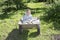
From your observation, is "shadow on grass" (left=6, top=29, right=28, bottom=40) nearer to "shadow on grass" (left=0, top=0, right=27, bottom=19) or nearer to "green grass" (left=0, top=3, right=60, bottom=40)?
"green grass" (left=0, top=3, right=60, bottom=40)

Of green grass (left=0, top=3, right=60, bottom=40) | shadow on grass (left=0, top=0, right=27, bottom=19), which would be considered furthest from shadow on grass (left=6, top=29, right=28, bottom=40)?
shadow on grass (left=0, top=0, right=27, bottom=19)

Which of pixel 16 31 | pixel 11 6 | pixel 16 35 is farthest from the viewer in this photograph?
pixel 11 6

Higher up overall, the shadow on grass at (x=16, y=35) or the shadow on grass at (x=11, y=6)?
the shadow on grass at (x=11, y=6)

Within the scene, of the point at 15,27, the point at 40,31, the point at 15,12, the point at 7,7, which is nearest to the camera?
the point at 40,31

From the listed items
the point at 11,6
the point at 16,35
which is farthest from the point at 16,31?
the point at 11,6

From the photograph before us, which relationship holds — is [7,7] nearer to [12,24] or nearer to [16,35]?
[12,24]

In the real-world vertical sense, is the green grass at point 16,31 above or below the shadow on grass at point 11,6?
below

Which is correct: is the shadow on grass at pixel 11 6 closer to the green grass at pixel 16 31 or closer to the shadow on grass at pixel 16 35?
the green grass at pixel 16 31

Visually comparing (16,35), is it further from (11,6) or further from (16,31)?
(11,6)

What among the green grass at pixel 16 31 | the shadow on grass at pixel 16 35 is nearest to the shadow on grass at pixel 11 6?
the green grass at pixel 16 31

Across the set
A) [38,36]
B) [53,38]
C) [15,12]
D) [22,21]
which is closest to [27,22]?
[22,21]

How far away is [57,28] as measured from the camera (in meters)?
8.56

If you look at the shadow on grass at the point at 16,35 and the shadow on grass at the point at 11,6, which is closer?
the shadow on grass at the point at 16,35

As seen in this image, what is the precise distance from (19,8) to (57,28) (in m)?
4.07
